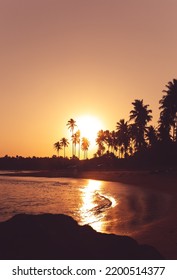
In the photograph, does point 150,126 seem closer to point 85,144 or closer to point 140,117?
point 140,117

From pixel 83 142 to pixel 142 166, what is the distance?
8610 cm

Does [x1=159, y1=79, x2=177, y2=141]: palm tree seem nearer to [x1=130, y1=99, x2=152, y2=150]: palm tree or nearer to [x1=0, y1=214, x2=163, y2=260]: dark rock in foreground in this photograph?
[x1=130, y1=99, x2=152, y2=150]: palm tree

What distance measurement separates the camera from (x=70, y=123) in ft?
424

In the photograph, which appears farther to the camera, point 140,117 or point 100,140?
point 100,140

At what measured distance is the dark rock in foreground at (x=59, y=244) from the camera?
A: 531cm

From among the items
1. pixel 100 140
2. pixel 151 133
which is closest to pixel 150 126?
pixel 151 133

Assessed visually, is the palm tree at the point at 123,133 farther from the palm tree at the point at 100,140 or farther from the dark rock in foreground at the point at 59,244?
the dark rock in foreground at the point at 59,244

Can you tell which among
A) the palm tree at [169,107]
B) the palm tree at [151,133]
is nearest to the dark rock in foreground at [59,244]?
the palm tree at [169,107]

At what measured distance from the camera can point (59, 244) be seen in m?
5.48

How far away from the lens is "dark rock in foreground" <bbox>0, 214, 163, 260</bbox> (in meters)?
5.31

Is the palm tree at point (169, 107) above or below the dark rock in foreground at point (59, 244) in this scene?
above

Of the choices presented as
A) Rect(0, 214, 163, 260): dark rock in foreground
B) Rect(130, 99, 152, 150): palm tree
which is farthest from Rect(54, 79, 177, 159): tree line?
Rect(0, 214, 163, 260): dark rock in foreground

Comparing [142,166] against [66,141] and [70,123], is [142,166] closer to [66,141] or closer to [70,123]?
[70,123]
